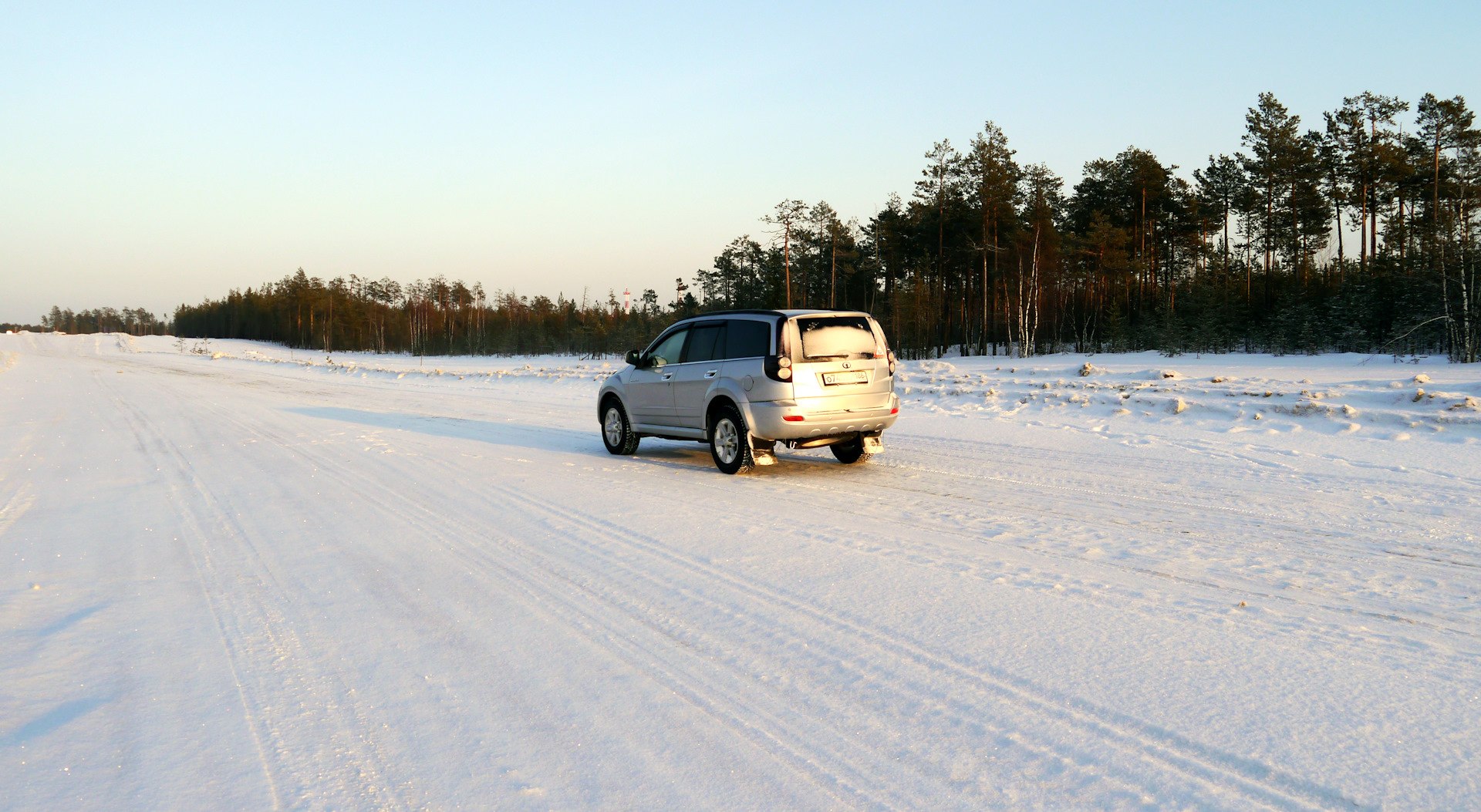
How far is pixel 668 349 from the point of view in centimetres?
1145

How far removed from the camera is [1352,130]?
138 ft

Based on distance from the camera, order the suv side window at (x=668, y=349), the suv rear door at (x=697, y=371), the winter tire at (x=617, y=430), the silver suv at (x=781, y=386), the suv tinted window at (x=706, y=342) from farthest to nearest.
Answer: the winter tire at (x=617, y=430)
the suv side window at (x=668, y=349)
the suv tinted window at (x=706, y=342)
the suv rear door at (x=697, y=371)
the silver suv at (x=781, y=386)

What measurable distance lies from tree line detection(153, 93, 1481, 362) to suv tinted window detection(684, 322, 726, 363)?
2232cm

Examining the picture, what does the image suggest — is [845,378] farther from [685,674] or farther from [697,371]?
[685,674]

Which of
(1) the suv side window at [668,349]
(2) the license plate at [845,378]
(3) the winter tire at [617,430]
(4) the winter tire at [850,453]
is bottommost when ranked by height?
(4) the winter tire at [850,453]

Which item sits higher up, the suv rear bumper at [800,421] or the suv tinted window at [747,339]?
the suv tinted window at [747,339]

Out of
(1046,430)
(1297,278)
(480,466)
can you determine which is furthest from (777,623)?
(1297,278)

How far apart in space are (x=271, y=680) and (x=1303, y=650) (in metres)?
4.96

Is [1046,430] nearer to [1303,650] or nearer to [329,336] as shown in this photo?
[1303,650]

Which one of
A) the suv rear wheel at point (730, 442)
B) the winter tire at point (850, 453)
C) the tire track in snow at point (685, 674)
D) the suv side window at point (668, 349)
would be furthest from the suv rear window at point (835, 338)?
the tire track in snow at point (685, 674)

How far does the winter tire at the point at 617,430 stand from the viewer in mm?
11852

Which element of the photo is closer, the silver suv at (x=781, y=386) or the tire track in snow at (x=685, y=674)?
the tire track in snow at (x=685, y=674)

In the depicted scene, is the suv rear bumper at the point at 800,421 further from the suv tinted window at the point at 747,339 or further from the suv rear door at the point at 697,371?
the suv rear door at the point at 697,371

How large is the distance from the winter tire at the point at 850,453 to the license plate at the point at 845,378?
1004 mm
